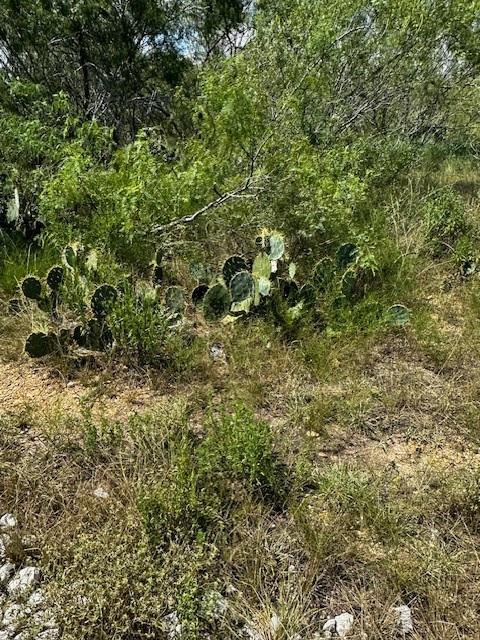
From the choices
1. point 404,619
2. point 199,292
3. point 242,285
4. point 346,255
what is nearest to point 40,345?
point 199,292

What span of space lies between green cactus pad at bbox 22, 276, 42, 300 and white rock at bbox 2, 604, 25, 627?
1681mm

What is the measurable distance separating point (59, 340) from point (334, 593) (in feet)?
6.03

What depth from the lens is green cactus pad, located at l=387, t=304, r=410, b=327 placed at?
3.05m

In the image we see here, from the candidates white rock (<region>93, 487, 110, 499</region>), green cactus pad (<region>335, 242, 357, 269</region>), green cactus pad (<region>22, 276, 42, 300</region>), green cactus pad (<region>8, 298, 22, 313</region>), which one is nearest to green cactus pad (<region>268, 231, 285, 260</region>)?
green cactus pad (<region>335, 242, 357, 269</region>)

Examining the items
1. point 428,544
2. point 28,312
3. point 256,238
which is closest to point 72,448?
point 28,312

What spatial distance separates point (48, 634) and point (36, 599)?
0.13m

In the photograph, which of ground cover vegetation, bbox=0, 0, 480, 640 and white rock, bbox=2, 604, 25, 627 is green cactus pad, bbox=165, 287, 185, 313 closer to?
ground cover vegetation, bbox=0, 0, 480, 640

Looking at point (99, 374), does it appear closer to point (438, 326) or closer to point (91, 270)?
point (91, 270)

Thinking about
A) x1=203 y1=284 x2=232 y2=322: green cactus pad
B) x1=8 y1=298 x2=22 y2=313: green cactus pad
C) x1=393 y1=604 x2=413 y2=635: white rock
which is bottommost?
x1=393 y1=604 x2=413 y2=635: white rock

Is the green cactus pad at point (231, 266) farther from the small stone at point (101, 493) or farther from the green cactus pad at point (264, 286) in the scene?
the small stone at point (101, 493)

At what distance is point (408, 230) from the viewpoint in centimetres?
409

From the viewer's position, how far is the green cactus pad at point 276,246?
3258 mm

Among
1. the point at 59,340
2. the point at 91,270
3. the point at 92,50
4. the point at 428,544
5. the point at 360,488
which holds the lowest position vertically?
the point at 428,544

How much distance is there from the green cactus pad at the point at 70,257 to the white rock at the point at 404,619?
2.30 meters
